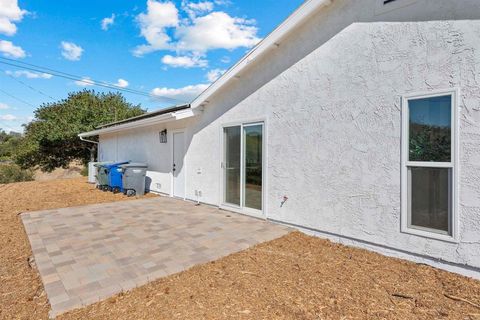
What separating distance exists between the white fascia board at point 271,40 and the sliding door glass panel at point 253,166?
4.77 feet

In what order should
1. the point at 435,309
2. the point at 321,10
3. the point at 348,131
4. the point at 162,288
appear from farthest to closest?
the point at 321,10 < the point at 348,131 < the point at 162,288 < the point at 435,309

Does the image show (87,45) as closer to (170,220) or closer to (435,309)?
(170,220)

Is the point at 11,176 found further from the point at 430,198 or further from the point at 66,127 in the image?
the point at 430,198

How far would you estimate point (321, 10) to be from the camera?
17.5 ft

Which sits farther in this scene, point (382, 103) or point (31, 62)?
point (31, 62)

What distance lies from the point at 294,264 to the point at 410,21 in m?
4.06

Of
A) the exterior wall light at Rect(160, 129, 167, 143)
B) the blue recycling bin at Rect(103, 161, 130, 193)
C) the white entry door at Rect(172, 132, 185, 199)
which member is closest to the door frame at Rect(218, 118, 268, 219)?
the white entry door at Rect(172, 132, 185, 199)

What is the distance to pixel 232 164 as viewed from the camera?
750 centimetres

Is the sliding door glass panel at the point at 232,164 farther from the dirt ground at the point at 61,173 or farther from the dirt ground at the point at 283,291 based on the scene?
the dirt ground at the point at 61,173

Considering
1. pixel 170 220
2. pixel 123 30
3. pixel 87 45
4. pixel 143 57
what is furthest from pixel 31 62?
pixel 170 220

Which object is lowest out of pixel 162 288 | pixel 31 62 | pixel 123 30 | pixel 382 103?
Answer: pixel 162 288

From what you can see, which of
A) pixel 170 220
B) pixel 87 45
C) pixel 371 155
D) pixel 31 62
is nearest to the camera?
pixel 371 155

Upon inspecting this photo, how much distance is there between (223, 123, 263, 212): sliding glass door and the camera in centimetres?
676

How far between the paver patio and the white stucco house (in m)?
Result: 1.24
